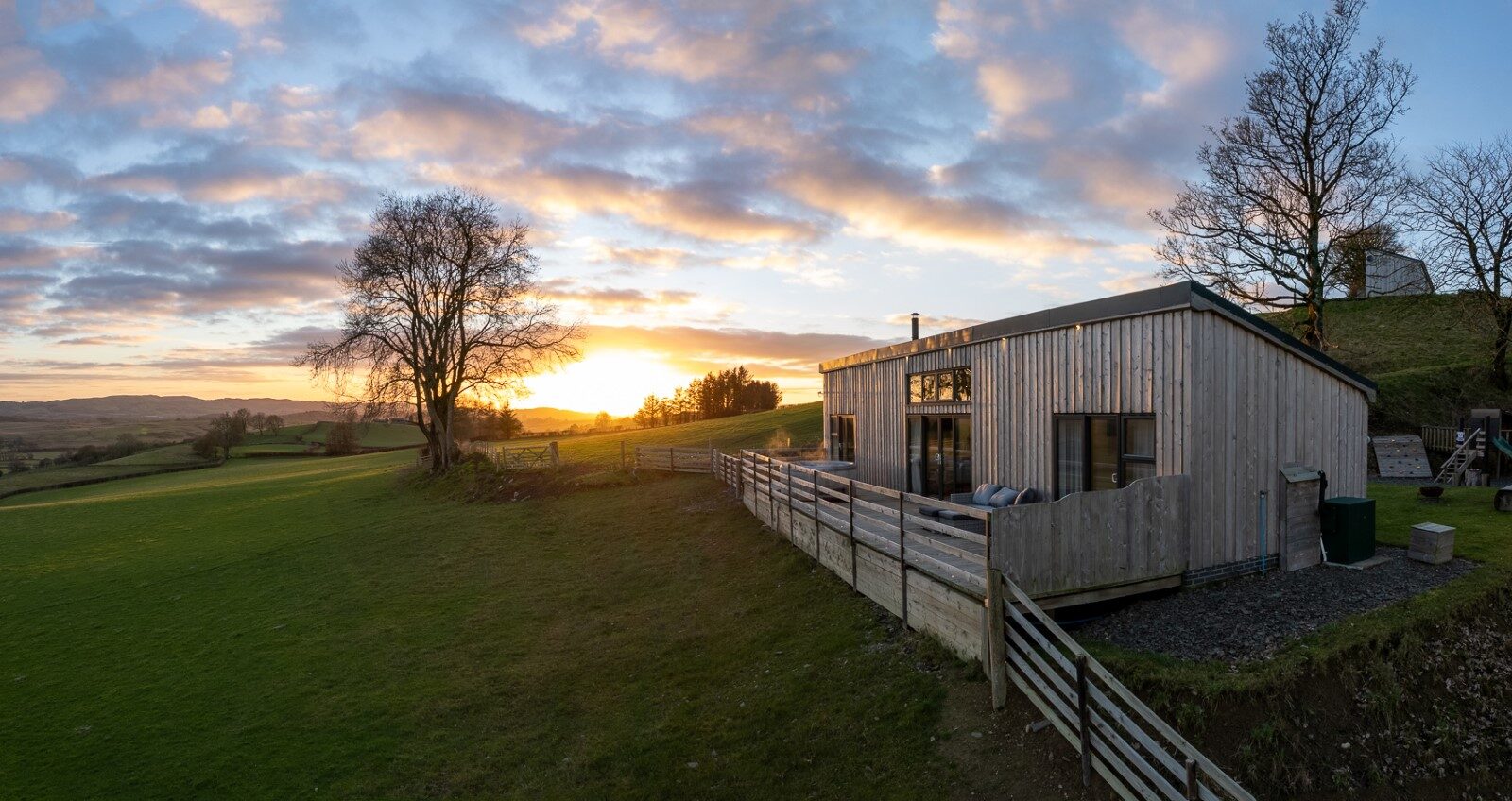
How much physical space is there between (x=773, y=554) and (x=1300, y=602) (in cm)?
836

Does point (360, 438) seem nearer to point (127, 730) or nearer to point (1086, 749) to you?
point (127, 730)

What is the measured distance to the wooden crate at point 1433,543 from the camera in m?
9.88

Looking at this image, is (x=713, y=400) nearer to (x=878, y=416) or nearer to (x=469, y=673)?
(x=878, y=416)

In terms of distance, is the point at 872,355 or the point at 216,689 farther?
the point at 872,355

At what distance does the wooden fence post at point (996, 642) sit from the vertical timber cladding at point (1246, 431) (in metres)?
4.04

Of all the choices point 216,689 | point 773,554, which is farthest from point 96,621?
point 773,554

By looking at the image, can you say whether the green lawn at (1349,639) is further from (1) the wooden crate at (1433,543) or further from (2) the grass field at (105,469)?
(2) the grass field at (105,469)

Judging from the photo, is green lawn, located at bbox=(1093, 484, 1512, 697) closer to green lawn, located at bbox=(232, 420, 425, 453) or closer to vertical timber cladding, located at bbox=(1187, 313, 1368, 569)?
vertical timber cladding, located at bbox=(1187, 313, 1368, 569)

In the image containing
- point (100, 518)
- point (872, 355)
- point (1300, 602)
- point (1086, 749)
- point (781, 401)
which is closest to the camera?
point (1086, 749)

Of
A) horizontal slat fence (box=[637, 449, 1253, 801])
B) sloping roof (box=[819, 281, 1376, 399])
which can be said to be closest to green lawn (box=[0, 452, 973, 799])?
horizontal slat fence (box=[637, 449, 1253, 801])

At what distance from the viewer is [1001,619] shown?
23.2 ft

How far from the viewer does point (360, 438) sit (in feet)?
208

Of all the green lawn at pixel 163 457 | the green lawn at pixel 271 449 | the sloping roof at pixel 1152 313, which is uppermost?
the sloping roof at pixel 1152 313

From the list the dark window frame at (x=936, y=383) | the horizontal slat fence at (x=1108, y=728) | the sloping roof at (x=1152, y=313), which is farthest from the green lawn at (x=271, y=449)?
the horizontal slat fence at (x=1108, y=728)
